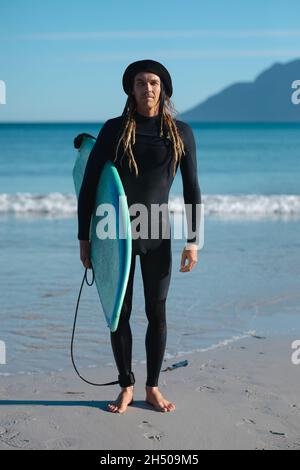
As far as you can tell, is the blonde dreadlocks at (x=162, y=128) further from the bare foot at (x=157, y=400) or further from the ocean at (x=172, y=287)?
the ocean at (x=172, y=287)

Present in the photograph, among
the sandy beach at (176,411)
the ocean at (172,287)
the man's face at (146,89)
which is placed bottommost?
the sandy beach at (176,411)

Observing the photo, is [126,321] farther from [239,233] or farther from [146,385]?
[239,233]

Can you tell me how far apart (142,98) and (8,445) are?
5.42ft

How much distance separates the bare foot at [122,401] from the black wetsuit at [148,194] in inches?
Result: 1.6

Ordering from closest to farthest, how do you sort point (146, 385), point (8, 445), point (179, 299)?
1. point (8, 445)
2. point (146, 385)
3. point (179, 299)

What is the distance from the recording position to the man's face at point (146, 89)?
3.41 meters

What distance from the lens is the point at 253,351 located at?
4.61 m

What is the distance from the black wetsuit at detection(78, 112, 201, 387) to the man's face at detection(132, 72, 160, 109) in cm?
7

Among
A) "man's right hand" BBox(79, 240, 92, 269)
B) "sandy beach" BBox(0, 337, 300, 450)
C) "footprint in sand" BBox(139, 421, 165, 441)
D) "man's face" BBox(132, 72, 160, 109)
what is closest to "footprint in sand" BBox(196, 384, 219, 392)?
"sandy beach" BBox(0, 337, 300, 450)

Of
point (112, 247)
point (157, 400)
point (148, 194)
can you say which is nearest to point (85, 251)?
point (112, 247)

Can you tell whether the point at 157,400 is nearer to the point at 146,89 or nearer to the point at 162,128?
the point at 162,128

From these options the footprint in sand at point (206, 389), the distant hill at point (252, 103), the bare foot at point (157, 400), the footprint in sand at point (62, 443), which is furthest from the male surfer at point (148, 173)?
the distant hill at point (252, 103)

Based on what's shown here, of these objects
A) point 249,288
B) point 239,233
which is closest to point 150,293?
point 249,288

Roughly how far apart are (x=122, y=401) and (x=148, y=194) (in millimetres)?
1009
